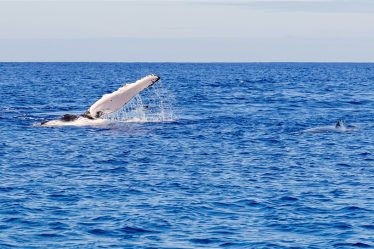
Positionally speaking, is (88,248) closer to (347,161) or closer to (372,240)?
(372,240)

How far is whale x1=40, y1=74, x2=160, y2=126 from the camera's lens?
1485 inches

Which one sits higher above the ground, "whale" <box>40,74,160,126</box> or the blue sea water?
"whale" <box>40,74,160,126</box>

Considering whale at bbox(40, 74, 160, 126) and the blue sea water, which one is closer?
the blue sea water

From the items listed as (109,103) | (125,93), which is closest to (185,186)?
(125,93)

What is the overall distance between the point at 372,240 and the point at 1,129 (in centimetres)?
2903

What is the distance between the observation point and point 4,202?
913 inches

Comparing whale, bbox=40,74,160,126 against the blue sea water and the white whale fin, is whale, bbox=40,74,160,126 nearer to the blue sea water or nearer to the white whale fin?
the white whale fin

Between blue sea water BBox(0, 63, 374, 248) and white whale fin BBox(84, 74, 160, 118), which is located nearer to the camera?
blue sea water BBox(0, 63, 374, 248)

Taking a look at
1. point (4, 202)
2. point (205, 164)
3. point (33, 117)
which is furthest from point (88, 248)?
point (33, 117)

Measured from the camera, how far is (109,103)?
39188 millimetres

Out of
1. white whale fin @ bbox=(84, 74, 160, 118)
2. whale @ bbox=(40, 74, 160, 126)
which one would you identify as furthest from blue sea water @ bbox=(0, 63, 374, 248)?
white whale fin @ bbox=(84, 74, 160, 118)

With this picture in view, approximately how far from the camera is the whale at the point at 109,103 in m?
37.7

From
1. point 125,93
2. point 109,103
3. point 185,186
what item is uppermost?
point 125,93

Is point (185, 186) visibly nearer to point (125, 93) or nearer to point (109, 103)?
point (125, 93)
